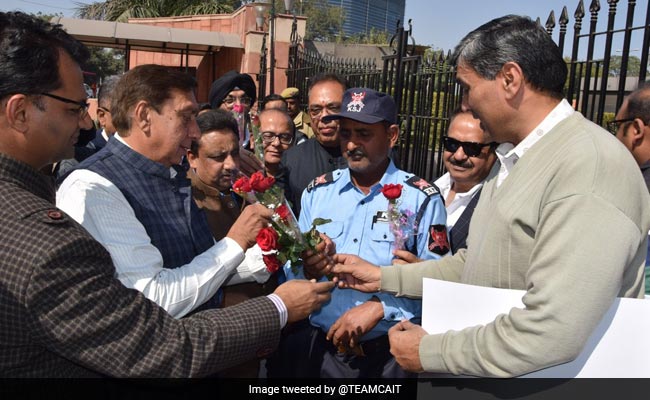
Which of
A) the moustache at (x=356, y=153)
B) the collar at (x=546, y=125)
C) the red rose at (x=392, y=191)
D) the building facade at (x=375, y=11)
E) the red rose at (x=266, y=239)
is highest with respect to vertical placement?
the building facade at (x=375, y=11)

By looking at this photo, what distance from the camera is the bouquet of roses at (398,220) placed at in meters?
2.88

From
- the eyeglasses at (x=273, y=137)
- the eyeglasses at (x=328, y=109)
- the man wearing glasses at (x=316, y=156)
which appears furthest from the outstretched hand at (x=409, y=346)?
the eyeglasses at (x=328, y=109)

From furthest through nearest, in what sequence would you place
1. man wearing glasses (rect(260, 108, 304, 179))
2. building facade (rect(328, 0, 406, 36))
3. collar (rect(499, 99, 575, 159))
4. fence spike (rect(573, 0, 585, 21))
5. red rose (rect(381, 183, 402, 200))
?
building facade (rect(328, 0, 406, 36)) < man wearing glasses (rect(260, 108, 304, 179)) < fence spike (rect(573, 0, 585, 21)) < red rose (rect(381, 183, 402, 200)) < collar (rect(499, 99, 575, 159))

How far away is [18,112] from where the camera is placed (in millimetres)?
1676

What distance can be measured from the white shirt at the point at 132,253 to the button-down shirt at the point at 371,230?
2.97ft

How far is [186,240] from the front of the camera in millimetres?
2340

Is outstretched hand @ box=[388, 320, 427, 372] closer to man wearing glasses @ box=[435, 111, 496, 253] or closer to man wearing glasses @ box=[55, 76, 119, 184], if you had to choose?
man wearing glasses @ box=[435, 111, 496, 253]

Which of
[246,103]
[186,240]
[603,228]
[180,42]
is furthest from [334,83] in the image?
[180,42]

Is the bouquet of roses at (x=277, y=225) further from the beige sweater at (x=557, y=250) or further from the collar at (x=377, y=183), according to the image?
the beige sweater at (x=557, y=250)

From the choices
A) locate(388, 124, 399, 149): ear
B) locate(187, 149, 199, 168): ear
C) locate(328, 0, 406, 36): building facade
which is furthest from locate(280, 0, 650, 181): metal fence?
locate(328, 0, 406, 36): building facade

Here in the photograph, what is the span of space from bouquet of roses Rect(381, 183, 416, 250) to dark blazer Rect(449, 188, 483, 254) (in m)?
0.38

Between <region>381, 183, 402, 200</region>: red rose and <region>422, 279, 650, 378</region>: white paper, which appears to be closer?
<region>422, 279, 650, 378</region>: white paper

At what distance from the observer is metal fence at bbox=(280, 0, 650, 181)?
3.77 meters

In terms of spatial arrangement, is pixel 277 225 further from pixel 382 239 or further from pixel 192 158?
pixel 192 158
